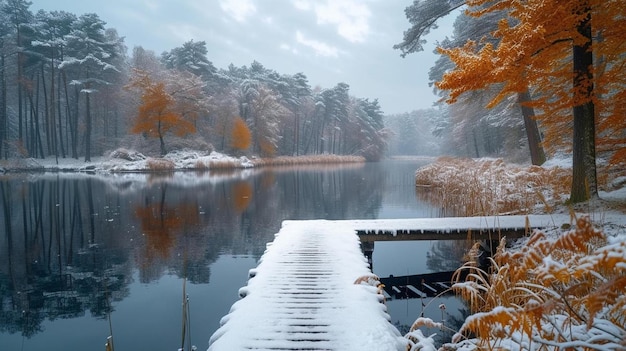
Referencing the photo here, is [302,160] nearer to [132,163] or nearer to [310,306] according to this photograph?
[132,163]

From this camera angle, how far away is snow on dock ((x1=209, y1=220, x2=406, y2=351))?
320cm

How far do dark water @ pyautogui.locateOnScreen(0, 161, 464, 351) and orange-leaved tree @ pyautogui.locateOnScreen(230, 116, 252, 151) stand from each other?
67.8ft

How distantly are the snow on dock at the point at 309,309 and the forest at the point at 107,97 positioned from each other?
97.2ft

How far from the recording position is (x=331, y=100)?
54031 millimetres

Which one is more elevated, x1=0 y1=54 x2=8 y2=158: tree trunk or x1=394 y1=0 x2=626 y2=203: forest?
x1=0 y1=54 x2=8 y2=158: tree trunk


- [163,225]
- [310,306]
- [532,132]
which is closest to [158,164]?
[163,225]

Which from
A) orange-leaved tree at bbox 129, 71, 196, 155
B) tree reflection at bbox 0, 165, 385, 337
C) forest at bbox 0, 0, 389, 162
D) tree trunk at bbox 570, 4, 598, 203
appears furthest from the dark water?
forest at bbox 0, 0, 389, 162

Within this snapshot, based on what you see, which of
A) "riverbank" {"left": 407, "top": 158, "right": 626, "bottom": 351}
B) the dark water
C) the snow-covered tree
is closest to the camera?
"riverbank" {"left": 407, "top": 158, "right": 626, "bottom": 351}

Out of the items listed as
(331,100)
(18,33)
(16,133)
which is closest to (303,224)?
(18,33)

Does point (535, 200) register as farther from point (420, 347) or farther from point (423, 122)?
point (423, 122)

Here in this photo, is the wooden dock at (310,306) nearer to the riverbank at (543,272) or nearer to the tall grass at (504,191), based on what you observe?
the riverbank at (543,272)

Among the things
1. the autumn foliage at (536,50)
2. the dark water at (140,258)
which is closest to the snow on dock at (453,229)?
the dark water at (140,258)

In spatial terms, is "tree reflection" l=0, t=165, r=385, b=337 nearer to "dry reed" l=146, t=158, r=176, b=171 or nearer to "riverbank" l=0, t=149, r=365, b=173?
"dry reed" l=146, t=158, r=176, b=171

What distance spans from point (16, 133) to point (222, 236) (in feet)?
130
